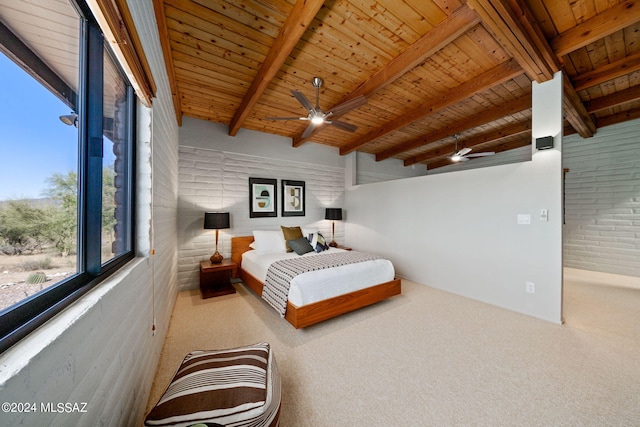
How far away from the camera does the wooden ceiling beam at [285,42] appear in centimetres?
Answer: 182

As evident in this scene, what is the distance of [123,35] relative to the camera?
0.96 metres

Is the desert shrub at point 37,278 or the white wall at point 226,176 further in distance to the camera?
the white wall at point 226,176

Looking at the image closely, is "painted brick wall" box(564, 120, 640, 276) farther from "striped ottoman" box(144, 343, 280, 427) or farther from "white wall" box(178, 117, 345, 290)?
"striped ottoman" box(144, 343, 280, 427)

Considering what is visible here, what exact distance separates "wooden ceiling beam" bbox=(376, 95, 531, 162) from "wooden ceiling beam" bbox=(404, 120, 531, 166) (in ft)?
3.34

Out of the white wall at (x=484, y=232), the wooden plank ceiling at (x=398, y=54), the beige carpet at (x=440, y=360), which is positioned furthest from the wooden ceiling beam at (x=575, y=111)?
the beige carpet at (x=440, y=360)

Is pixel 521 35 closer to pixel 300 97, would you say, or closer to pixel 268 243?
pixel 300 97

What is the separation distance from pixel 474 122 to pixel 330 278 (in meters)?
3.85

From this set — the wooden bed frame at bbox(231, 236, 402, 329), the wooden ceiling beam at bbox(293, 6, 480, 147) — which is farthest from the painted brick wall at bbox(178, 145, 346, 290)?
the wooden ceiling beam at bbox(293, 6, 480, 147)

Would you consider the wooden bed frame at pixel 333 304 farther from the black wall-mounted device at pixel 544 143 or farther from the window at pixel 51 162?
the black wall-mounted device at pixel 544 143

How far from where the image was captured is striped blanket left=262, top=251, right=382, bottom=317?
8.43 feet

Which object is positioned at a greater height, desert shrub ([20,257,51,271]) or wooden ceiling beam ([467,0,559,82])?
wooden ceiling beam ([467,0,559,82])

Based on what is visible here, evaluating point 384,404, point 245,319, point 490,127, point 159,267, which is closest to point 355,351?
point 384,404

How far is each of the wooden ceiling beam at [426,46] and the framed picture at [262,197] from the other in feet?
7.96

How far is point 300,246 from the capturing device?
3.81 metres
